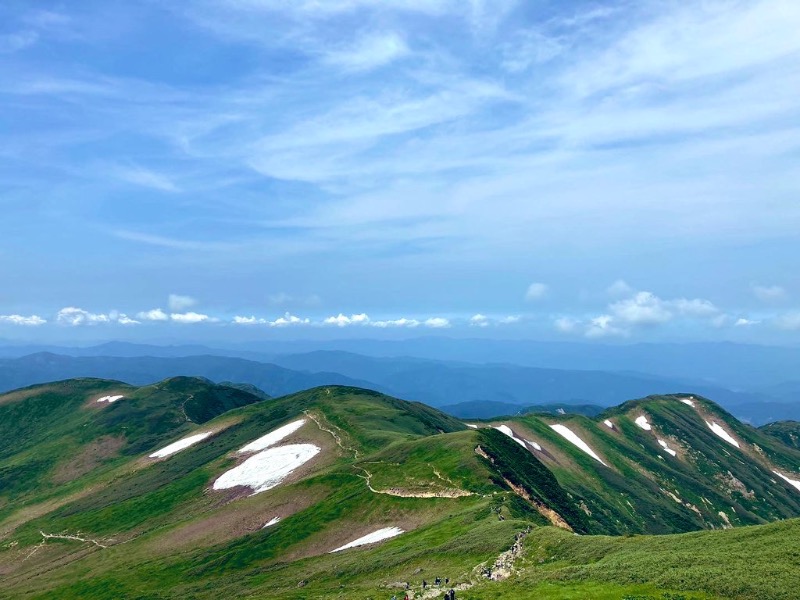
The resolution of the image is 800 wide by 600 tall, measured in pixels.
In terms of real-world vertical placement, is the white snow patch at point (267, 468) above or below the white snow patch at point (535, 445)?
above

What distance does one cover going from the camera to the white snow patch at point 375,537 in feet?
249

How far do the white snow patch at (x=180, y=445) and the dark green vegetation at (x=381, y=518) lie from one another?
2788 millimetres

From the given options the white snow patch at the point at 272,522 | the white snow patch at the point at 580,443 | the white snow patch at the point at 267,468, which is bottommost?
the white snow patch at the point at 580,443

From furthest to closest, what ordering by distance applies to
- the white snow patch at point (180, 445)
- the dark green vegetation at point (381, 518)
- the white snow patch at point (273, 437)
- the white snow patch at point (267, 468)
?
1. the white snow patch at point (180, 445)
2. the white snow patch at point (273, 437)
3. the white snow patch at point (267, 468)
4. the dark green vegetation at point (381, 518)

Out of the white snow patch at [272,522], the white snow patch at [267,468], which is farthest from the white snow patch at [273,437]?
the white snow patch at [272,522]

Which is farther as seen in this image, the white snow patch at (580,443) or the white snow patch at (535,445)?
the white snow patch at (580,443)

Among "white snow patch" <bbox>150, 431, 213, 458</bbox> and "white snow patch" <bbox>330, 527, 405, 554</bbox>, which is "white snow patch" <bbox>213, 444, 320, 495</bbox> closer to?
"white snow patch" <bbox>330, 527, 405, 554</bbox>

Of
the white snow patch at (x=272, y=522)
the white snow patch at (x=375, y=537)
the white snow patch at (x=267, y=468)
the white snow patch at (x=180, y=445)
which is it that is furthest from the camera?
the white snow patch at (x=180, y=445)

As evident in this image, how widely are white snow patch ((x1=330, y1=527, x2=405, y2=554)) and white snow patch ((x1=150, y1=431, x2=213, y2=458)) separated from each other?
10032 cm

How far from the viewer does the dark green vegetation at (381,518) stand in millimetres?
44031

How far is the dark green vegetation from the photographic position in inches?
1734

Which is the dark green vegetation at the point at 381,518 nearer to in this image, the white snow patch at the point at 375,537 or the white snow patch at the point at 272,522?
the white snow patch at the point at 272,522

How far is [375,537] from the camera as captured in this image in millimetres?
77562

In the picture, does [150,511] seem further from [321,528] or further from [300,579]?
[300,579]
